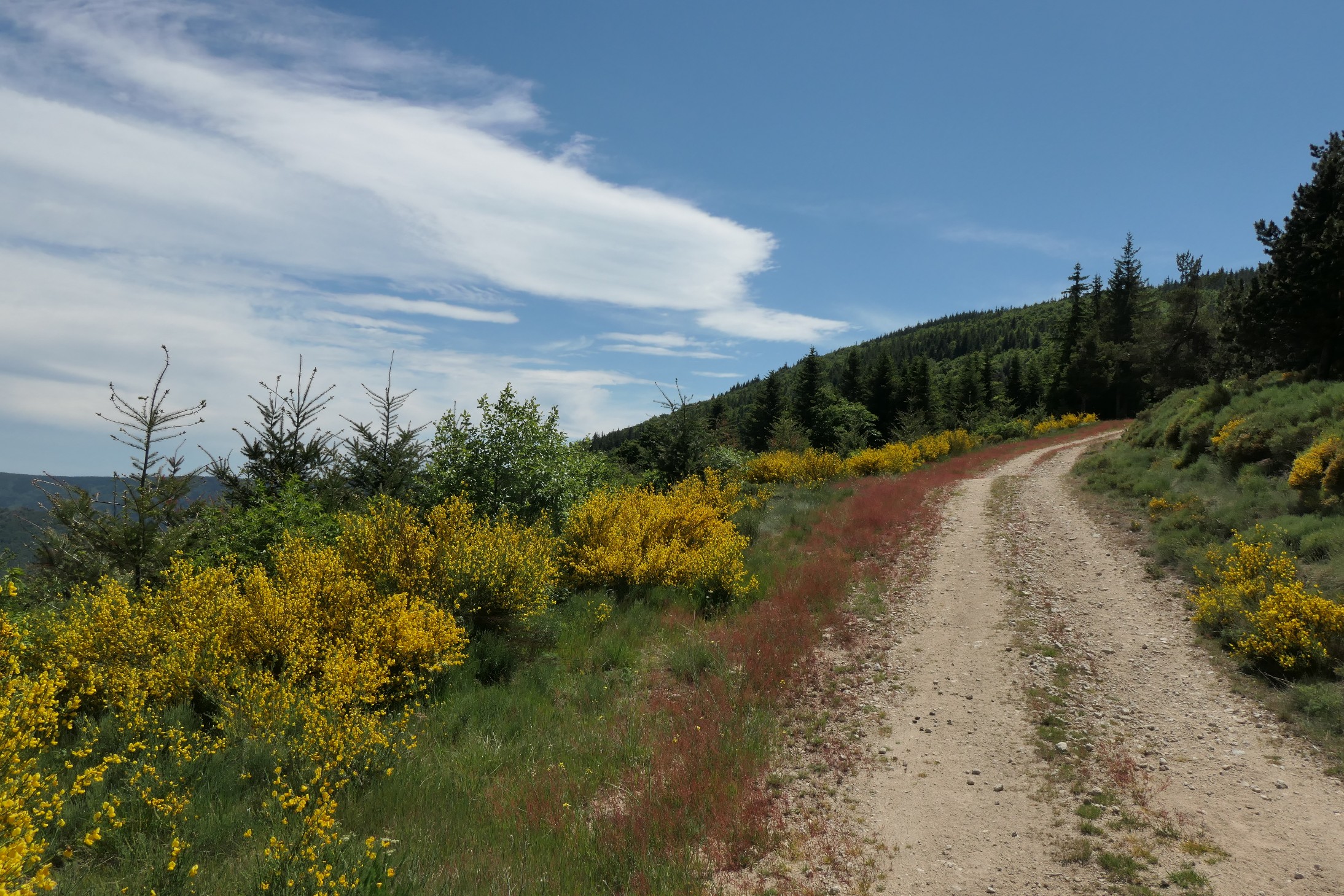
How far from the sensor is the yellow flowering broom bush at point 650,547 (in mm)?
10940

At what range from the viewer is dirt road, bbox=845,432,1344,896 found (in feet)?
15.1

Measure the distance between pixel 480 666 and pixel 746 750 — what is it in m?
3.59

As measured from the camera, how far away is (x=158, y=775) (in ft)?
14.5

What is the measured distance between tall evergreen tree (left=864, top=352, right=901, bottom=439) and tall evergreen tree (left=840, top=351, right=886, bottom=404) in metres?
0.89

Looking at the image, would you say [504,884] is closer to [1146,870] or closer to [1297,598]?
[1146,870]

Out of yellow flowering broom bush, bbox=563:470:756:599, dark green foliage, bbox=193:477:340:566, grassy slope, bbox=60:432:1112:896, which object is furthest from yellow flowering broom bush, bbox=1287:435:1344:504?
dark green foliage, bbox=193:477:340:566

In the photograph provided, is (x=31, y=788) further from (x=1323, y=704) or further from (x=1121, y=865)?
(x=1323, y=704)

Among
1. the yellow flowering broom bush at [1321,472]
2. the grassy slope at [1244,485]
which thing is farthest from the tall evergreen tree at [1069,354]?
the yellow flowering broom bush at [1321,472]

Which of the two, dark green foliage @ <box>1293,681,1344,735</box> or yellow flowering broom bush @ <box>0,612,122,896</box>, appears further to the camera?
dark green foliage @ <box>1293,681,1344,735</box>

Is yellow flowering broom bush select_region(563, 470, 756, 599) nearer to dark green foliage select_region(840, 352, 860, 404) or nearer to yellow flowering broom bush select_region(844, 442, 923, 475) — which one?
yellow flowering broom bush select_region(844, 442, 923, 475)

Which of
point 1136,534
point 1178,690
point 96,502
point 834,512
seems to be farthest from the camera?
point 834,512

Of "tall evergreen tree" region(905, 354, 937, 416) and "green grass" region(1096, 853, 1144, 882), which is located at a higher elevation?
"tall evergreen tree" region(905, 354, 937, 416)

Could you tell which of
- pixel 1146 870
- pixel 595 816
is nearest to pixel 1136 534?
pixel 1146 870

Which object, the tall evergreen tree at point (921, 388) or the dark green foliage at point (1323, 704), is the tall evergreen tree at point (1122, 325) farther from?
the dark green foliage at point (1323, 704)
